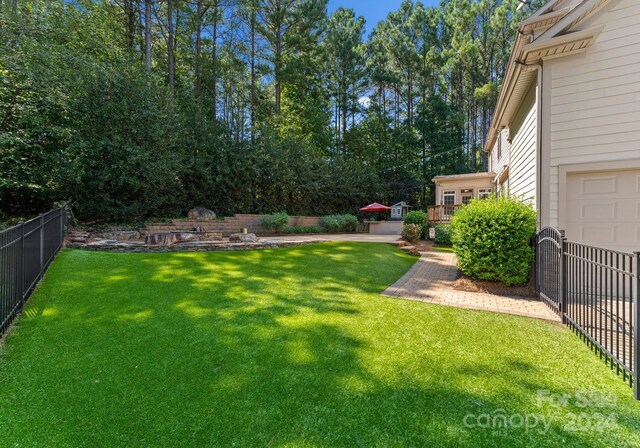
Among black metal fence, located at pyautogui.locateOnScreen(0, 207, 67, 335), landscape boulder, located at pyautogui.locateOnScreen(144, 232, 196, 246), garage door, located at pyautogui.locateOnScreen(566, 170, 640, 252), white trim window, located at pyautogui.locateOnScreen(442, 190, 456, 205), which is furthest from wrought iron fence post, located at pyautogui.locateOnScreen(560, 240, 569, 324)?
white trim window, located at pyautogui.locateOnScreen(442, 190, 456, 205)

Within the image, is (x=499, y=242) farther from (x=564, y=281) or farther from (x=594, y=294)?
(x=594, y=294)

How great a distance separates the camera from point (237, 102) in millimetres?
20422

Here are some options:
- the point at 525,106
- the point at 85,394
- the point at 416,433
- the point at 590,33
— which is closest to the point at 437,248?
the point at 525,106

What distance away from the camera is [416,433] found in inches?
80.7

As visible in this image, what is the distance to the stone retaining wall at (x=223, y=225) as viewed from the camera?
1155 cm

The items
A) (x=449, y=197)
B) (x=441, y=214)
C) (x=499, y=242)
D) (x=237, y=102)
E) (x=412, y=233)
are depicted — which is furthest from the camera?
(x=237, y=102)

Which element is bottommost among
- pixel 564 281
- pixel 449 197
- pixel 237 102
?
pixel 564 281

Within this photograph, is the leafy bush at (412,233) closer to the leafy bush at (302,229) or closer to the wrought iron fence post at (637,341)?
the leafy bush at (302,229)

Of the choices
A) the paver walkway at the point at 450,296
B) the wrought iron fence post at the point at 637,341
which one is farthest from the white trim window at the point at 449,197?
the wrought iron fence post at the point at 637,341

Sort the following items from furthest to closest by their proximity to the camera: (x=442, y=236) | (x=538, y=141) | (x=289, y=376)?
(x=442, y=236) < (x=538, y=141) < (x=289, y=376)

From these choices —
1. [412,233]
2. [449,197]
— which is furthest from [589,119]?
[449,197]

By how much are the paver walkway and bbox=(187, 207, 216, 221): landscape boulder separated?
9548 mm

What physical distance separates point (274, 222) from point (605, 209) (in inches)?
480

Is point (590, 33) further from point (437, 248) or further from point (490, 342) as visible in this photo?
point (437, 248)
